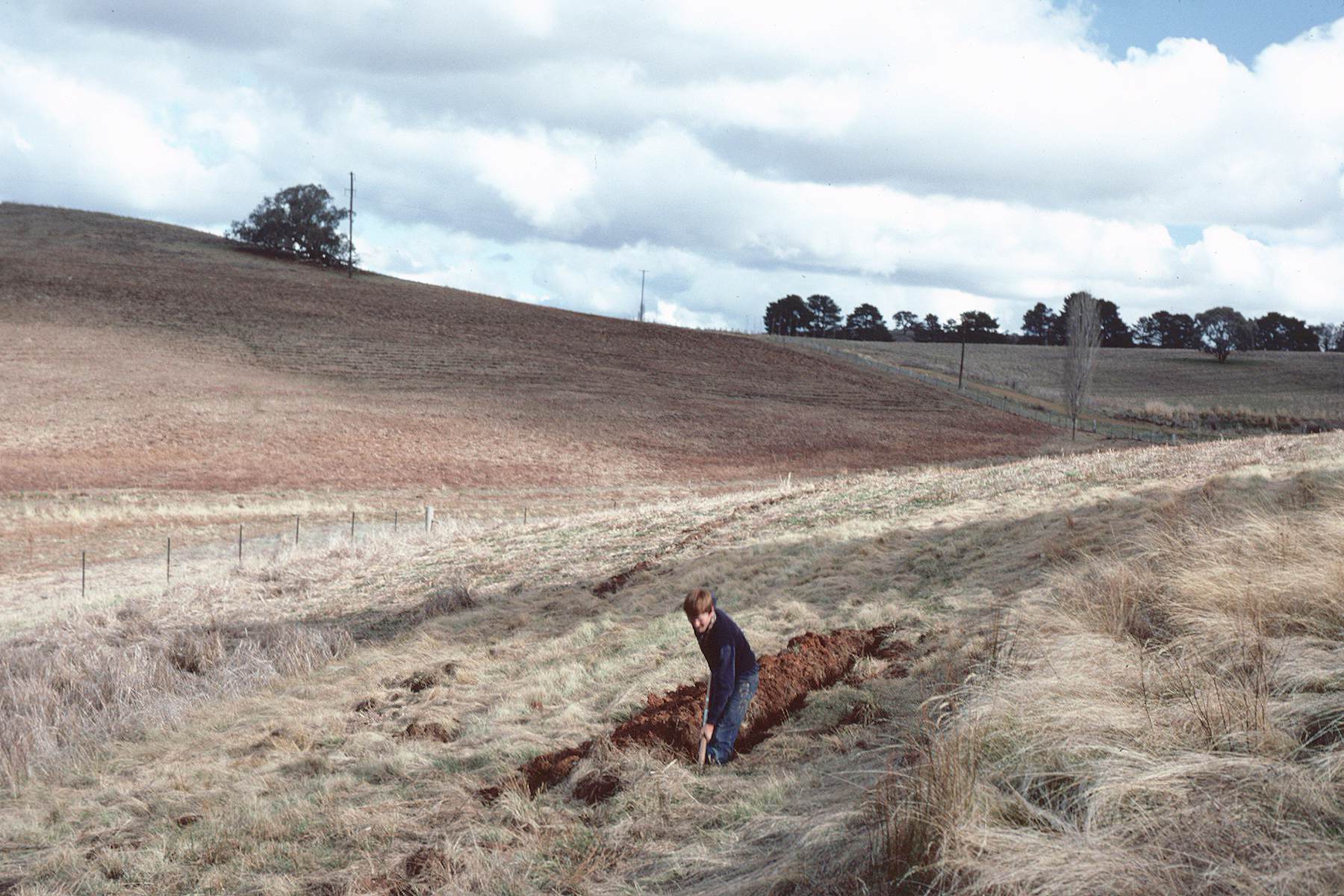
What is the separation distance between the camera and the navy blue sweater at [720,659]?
20.1 feet

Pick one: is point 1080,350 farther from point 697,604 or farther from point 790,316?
point 790,316

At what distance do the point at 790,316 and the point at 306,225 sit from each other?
67788mm

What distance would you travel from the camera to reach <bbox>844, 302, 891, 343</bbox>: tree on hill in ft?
409

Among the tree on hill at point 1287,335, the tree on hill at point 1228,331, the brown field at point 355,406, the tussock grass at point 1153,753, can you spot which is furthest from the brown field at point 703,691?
the tree on hill at point 1287,335

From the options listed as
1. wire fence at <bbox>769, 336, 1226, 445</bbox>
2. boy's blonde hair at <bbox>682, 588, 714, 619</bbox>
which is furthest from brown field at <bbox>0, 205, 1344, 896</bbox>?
wire fence at <bbox>769, 336, 1226, 445</bbox>

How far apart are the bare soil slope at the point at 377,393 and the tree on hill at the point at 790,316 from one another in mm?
55154

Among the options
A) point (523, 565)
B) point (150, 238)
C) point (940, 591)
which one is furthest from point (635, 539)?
point (150, 238)

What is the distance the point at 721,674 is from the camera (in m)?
6.11

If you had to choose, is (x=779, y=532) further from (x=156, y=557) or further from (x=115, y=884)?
(x=156, y=557)

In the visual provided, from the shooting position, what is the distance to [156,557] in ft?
70.7

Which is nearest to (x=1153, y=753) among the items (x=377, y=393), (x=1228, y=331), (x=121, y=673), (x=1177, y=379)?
(x=121, y=673)

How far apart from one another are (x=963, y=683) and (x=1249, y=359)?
106 m

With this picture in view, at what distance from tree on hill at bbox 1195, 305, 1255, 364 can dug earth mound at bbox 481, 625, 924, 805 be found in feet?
331

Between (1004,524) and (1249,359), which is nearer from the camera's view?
(1004,524)
